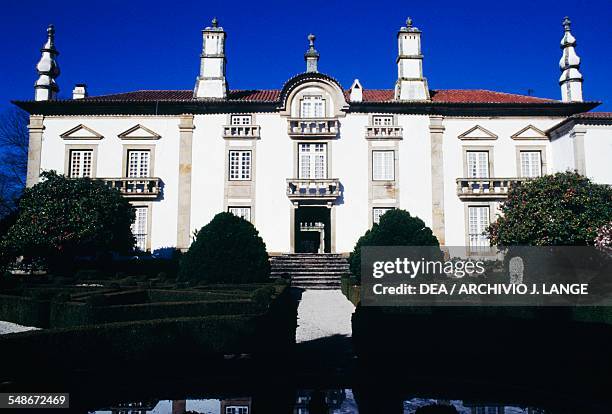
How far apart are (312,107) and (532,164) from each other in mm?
10714

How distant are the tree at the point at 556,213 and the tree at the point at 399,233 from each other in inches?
153

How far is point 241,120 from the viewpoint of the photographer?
73.4 ft

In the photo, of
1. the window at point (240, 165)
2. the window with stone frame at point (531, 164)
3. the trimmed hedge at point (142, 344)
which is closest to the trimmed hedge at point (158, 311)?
the trimmed hedge at point (142, 344)

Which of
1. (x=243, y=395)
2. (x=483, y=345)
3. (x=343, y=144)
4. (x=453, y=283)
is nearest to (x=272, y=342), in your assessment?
(x=243, y=395)

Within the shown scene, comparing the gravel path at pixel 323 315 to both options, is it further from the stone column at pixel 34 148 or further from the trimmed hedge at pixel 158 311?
the stone column at pixel 34 148

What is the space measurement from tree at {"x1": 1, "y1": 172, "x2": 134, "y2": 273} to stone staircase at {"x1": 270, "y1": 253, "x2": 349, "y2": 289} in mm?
6406

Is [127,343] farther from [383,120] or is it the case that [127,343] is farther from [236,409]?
[383,120]

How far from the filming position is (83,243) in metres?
17.4

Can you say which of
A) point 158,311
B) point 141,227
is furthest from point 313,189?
point 158,311

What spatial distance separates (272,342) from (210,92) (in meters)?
16.6

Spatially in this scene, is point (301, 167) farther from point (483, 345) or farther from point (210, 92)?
point (483, 345)

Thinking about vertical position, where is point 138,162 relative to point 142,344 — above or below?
above

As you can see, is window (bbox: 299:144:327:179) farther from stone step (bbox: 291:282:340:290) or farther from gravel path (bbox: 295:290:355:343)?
gravel path (bbox: 295:290:355:343)

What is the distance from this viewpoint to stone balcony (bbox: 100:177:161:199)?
21.4m
